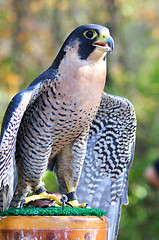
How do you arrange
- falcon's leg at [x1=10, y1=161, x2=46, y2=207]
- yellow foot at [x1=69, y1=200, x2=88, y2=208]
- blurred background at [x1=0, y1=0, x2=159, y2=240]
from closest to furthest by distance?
yellow foot at [x1=69, y1=200, x2=88, y2=208] → falcon's leg at [x1=10, y1=161, x2=46, y2=207] → blurred background at [x1=0, y1=0, x2=159, y2=240]

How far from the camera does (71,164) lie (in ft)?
8.96

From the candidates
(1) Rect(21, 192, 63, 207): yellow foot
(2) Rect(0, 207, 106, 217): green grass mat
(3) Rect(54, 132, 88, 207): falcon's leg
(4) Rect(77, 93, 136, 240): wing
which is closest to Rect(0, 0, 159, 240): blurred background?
(4) Rect(77, 93, 136, 240): wing

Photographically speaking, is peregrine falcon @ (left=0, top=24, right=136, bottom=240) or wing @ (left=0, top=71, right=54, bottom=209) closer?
wing @ (left=0, top=71, right=54, bottom=209)

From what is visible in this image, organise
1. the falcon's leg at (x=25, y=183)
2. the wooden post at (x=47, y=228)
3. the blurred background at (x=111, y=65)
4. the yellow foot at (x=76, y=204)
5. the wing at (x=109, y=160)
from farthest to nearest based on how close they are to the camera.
Answer: the blurred background at (x=111, y=65) < the wing at (x=109, y=160) < the falcon's leg at (x=25, y=183) < the yellow foot at (x=76, y=204) < the wooden post at (x=47, y=228)

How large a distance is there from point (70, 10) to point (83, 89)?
22.7 feet

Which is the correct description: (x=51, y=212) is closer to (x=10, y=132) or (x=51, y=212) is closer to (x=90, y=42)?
(x=10, y=132)

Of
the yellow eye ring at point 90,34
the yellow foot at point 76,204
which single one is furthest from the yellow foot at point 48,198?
the yellow eye ring at point 90,34

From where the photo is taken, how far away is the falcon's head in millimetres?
2355

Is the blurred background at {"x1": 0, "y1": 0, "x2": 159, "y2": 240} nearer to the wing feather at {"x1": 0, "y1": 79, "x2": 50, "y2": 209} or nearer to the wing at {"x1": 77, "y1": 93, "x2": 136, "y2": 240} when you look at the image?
the wing at {"x1": 77, "y1": 93, "x2": 136, "y2": 240}

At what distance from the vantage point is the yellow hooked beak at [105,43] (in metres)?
2.34

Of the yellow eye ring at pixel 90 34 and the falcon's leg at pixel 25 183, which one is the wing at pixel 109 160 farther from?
the yellow eye ring at pixel 90 34

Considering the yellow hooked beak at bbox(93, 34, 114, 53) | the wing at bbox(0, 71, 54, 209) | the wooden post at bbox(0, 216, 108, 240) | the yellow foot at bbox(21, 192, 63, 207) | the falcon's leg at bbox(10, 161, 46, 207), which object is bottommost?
the wooden post at bbox(0, 216, 108, 240)

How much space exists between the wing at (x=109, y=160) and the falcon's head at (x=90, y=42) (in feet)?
2.21

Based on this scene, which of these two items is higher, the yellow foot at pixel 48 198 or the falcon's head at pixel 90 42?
the falcon's head at pixel 90 42
